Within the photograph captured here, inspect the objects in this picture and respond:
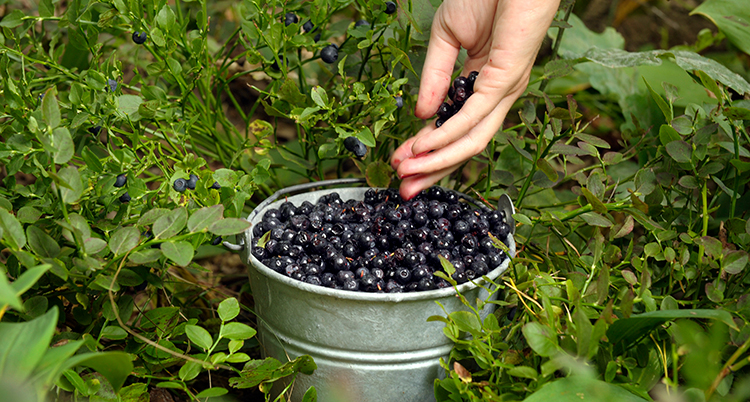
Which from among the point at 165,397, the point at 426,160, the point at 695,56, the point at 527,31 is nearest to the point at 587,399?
the point at 426,160

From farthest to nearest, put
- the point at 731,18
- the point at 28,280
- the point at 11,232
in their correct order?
the point at 731,18, the point at 11,232, the point at 28,280

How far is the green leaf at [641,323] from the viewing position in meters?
0.73

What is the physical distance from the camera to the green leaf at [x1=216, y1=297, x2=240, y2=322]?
2.82ft

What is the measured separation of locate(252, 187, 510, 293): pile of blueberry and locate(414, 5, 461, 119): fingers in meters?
0.21

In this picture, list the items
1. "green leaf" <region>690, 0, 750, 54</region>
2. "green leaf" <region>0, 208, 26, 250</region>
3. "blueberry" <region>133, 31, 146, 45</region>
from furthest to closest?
"green leaf" <region>690, 0, 750, 54</region>, "blueberry" <region>133, 31, 146, 45</region>, "green leaf" <region>0, 208, 26, 250</region>

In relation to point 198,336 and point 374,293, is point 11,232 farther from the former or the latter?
point 374,293

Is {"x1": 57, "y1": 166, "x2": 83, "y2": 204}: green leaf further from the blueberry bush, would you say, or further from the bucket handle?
the bucket handle

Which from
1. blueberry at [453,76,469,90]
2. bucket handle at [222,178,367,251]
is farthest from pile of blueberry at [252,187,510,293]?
blueberry at [453,76,469,90]

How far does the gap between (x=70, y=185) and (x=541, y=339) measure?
0.69 m

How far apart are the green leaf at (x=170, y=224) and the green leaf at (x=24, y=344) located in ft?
0.62

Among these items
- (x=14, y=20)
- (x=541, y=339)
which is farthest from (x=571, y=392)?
(x=14, y=20)

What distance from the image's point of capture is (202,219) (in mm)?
782

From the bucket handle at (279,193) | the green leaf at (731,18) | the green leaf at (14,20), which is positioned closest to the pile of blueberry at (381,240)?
the bucket handle at (279,193)

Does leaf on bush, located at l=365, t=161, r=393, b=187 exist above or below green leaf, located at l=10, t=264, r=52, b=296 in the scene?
below
